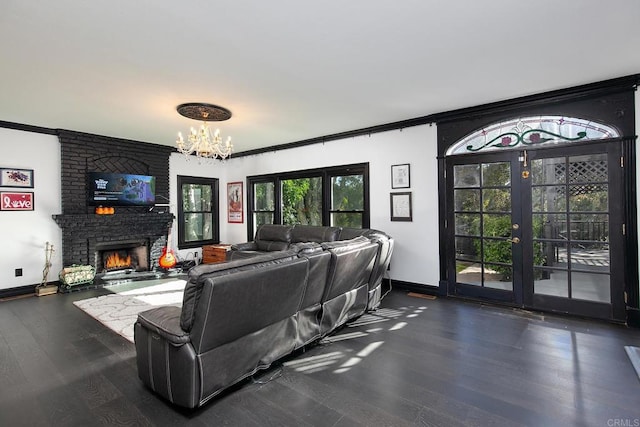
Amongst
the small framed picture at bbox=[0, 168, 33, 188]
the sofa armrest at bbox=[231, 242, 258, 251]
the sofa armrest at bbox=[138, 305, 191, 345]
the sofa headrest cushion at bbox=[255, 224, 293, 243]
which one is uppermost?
the small framed picture at bbox=[0, 168, 33, 188]

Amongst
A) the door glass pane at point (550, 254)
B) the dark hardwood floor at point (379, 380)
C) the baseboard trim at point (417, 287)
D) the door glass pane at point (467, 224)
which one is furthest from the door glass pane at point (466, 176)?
the dark hardwood floor at point (379, 380)

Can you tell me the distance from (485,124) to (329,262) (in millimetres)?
3075

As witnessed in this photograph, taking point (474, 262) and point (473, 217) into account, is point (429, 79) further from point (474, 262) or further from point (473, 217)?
point (474, 262)

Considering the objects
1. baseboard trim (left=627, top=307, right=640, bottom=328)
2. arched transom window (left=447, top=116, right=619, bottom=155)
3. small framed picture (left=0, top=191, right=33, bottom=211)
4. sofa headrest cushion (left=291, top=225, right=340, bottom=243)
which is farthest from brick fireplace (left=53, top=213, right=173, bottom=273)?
baseboard trim (left=627, top=307, right=640, bottom=328)

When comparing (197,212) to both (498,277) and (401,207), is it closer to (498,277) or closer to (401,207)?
(401,207)

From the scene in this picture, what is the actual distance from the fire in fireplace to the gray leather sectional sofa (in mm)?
4466

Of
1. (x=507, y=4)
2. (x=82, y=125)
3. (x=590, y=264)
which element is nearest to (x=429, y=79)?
(x=507, y=4)

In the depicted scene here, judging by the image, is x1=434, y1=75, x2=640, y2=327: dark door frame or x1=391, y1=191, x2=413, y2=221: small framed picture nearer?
x1=434, y1=75, x2=640, y2=327: dark door frame

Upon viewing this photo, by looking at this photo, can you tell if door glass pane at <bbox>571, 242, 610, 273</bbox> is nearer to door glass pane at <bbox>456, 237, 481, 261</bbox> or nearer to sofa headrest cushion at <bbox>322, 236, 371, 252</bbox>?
door glass pane at <bbox>456, 237, 481, 261</bbox>

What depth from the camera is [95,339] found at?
10.6 ft

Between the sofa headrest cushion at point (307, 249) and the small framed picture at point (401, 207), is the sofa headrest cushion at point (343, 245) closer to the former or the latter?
the sofa headrest cushion at point (307, 249)

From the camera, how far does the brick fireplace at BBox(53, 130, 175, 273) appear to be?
5.39m

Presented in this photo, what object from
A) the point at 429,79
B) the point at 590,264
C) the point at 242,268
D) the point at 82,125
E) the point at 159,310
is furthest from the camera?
the point at 82,125

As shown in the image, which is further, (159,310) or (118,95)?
(118,95)
